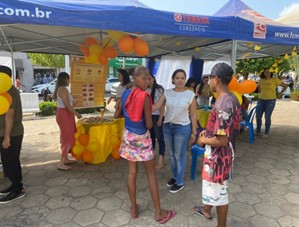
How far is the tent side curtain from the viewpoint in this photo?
254 cm

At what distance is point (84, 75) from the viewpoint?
563 cm

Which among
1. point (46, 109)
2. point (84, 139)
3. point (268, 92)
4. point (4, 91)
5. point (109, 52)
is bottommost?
point (46, 109)

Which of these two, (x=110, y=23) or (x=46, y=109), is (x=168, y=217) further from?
(x=46, y=109)

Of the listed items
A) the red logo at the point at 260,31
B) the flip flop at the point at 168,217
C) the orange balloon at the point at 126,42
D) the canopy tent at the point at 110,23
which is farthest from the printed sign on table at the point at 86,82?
the flip flop at the point at 168,217

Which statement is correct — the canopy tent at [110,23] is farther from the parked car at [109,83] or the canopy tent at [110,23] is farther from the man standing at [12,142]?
the parked car at [109,83]

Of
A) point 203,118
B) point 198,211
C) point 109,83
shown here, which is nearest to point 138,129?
point 198,211

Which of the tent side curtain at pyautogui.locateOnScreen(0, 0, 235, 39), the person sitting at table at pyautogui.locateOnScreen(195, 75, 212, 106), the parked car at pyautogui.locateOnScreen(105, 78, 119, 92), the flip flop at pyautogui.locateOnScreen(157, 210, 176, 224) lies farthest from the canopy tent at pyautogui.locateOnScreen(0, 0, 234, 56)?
the parked car at pyautogui.locateOnScreen(105, 78, 119, 92)

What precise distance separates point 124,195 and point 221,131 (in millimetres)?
1761

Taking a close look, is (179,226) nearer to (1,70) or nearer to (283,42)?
(1,70)

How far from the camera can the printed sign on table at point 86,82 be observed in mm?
5473

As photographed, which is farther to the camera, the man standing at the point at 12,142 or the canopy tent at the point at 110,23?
the man standing at the point at 12,142

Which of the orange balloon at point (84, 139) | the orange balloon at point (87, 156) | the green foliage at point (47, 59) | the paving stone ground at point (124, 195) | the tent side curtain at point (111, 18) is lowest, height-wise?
the paving stone ground at point (124, 195)

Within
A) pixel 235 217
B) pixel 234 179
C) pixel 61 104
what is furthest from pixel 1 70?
pixel 234 179

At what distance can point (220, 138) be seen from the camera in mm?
2029
